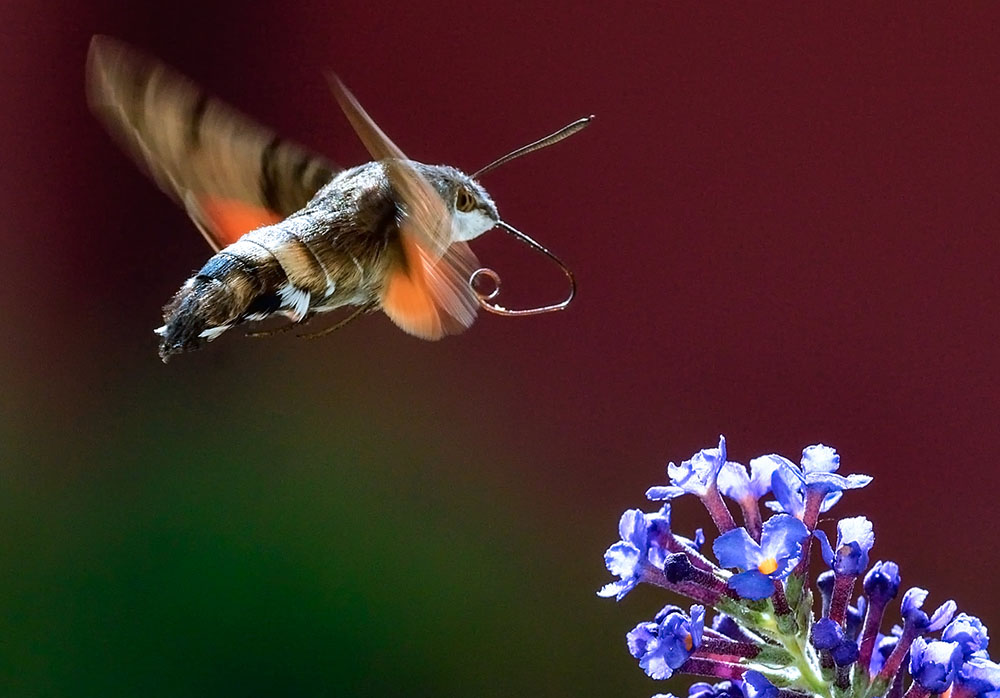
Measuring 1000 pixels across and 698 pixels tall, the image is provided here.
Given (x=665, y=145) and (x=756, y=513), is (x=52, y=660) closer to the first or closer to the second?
(x=665, y=145)

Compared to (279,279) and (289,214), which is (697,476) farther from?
(289,214)

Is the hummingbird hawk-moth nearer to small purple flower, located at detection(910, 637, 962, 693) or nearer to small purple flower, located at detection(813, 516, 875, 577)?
small purple flower, located at detection(813, 516, 875, 577)

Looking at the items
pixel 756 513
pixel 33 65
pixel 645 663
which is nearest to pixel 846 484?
pixel 756 513

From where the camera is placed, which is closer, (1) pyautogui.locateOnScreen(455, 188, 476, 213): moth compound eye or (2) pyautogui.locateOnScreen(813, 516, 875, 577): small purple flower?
(2) pyautogui.locateOnScreen(813, 516, 875, 577): small purple flower

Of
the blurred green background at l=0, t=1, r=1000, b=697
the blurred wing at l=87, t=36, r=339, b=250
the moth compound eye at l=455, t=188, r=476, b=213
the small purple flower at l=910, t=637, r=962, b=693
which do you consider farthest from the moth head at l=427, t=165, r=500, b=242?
the blurred green background at l=0, t=1, r=1000, b=697

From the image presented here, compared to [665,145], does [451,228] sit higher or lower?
lower

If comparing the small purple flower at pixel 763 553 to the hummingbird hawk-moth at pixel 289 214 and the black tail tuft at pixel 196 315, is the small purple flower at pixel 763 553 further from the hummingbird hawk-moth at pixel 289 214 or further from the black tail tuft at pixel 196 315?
the black tail tuft at pixel 196 315
